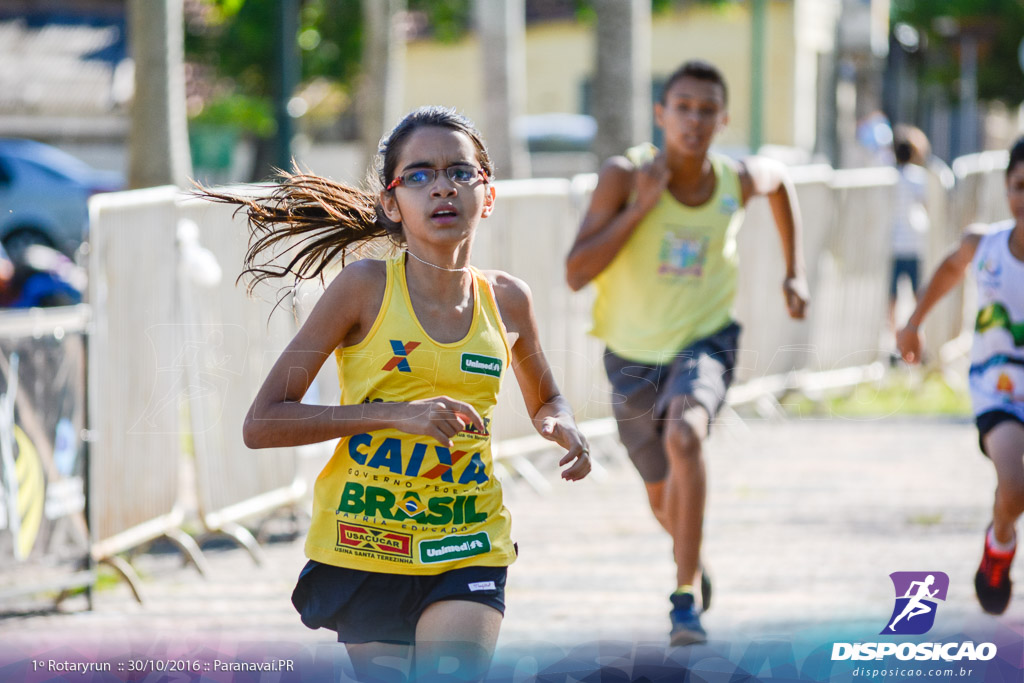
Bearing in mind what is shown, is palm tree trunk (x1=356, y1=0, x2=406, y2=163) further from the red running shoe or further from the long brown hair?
the long brown hair

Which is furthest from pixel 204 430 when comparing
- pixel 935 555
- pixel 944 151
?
pixel 944 151

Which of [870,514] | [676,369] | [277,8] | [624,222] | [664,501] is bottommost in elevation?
[870,514]

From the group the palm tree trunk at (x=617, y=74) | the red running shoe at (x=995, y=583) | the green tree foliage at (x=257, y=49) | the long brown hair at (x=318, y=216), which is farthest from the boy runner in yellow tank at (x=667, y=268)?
the green tree foliage at (x=257, y=49)

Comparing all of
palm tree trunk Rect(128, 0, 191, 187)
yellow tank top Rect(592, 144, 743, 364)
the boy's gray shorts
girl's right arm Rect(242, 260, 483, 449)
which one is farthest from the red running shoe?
palm tree trunk Rect(128, 0, 191, 187)

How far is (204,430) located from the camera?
21.3 ft

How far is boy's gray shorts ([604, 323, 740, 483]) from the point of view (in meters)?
5.25

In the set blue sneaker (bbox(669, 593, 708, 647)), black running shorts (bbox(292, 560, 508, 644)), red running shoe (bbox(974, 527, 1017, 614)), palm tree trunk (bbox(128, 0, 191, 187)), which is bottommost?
blue sneaker (bbox(669, 593, 708, 647))

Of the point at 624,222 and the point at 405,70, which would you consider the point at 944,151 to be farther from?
the point at 624,222

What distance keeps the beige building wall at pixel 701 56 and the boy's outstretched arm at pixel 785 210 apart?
24.2 m

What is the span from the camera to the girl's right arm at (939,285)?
5.06m

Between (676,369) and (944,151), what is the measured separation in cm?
3849

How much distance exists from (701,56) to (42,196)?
59.7 ft

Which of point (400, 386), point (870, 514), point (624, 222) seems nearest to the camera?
point (400, 386)

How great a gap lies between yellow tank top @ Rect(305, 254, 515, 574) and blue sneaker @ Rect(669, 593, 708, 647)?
164 centimetres
